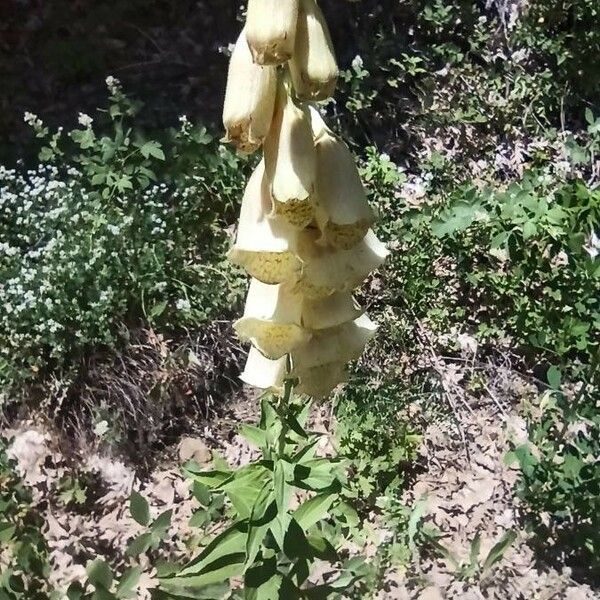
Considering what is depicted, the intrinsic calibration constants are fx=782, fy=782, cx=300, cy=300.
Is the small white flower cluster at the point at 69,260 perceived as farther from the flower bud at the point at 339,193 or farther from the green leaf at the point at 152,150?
the flower bud at the point at 339,193

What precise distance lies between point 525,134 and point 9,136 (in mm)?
2716

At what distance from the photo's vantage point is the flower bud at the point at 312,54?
1328 millimetres

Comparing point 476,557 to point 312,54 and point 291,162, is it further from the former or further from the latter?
point 312,54

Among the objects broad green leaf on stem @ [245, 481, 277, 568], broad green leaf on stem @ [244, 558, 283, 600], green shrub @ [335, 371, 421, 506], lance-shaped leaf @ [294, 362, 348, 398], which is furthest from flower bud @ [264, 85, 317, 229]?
green shrub @ [335, 371, 421, 506]

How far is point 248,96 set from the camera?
4.59 ft

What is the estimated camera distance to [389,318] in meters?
3.55

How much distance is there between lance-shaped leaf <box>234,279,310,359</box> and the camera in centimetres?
167

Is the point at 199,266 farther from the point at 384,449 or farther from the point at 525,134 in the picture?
the point at 525,134

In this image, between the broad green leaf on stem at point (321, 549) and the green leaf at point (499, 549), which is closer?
the broad green leaf on stem at point (321, 549)

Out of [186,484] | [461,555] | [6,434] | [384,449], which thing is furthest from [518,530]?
[6,434]

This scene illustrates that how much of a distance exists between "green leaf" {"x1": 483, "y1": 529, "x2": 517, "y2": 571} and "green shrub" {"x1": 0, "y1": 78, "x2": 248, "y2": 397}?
148cm

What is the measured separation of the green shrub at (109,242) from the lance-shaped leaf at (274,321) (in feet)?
5.25

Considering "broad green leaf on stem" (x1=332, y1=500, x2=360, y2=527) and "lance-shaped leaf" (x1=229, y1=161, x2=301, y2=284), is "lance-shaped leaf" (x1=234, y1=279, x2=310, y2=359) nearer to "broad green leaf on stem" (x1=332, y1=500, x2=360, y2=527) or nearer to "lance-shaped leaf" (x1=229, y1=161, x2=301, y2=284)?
"lance-shaped leaf" (x1=229, y1=161, x2=301, y2=284)

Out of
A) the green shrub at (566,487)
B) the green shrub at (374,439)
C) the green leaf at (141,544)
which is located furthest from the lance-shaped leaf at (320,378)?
the green shrub at (374,439)
